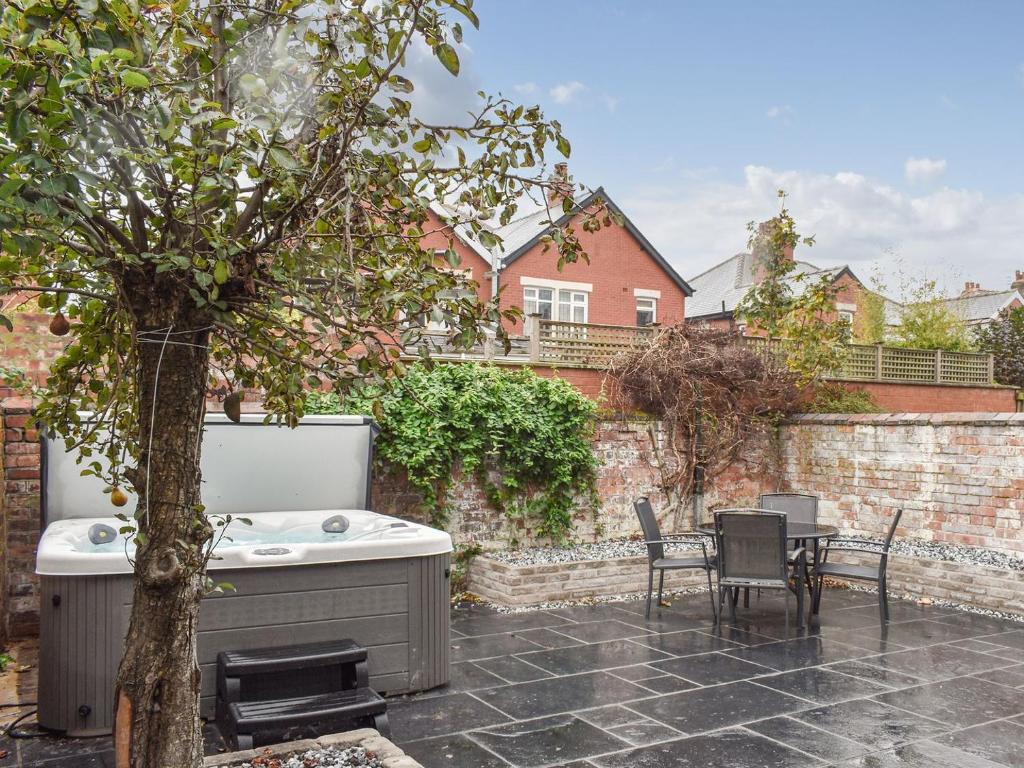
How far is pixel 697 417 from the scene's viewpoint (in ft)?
30.5

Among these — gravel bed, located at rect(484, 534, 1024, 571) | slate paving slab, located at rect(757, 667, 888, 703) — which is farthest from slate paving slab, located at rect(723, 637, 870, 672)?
gravel bed, located at rect(484, 534, 1024, 571)

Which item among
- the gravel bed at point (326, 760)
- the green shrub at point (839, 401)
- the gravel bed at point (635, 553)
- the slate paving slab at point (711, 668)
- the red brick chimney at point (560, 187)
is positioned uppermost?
the red brick chimney at point (560, 187)

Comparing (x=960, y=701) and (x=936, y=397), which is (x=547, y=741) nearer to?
(x=960, y=701)

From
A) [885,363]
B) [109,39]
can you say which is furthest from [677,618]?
[885,363]

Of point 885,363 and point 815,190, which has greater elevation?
point 815,190

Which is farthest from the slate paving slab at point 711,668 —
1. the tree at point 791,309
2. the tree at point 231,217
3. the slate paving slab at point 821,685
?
the tree at point 791,309

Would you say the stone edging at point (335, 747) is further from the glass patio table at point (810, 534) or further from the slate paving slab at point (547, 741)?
the glass patio table at point (810, 534)

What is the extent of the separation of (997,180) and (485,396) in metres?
9.55

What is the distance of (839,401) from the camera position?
11734 millimetres

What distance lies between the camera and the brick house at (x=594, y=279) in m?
18.2

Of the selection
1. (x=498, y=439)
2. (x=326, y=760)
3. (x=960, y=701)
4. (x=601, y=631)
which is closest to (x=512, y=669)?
(x=601, y=631)

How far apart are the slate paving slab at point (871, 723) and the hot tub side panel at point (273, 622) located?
195 centimetres

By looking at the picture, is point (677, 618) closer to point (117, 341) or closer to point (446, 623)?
point (446, 623)

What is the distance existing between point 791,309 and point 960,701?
7.45 m
